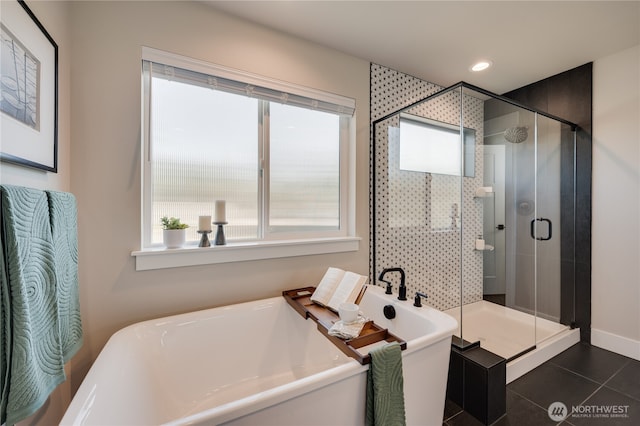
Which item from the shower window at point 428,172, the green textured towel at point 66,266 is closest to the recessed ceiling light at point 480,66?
the shower window at point 428,172

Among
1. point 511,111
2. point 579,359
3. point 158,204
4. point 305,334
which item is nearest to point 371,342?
point 305,334

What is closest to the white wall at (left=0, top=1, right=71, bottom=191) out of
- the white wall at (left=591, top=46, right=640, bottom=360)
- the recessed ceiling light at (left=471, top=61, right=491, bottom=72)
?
the recessed ceiling light at (left=471, top=61, right=491, bottom=72)

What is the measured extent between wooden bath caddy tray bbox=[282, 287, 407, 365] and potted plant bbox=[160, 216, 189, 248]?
2.46 feet

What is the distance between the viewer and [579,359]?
2061 mm

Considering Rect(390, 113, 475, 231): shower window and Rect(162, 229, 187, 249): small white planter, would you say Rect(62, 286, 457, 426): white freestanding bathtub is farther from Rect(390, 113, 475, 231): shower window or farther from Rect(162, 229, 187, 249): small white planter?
Rect(390, 113, 475, 231): shower window

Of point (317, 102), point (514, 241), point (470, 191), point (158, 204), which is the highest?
point (317, 102)

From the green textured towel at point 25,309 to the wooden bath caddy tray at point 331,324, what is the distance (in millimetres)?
1016

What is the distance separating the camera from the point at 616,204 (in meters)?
2.16

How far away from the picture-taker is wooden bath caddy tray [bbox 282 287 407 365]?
1.10 m

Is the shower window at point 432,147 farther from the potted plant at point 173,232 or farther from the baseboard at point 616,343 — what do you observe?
the potted plant at point 173,232

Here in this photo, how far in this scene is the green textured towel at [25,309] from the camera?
71 centimetres

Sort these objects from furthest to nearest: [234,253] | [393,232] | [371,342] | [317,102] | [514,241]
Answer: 1. [514,241]
2. [393,232]
3. [317,102]
4. [234,253]
5. [371,342]

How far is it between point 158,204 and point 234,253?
557mm

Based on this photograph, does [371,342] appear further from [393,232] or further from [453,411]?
[393,232]
